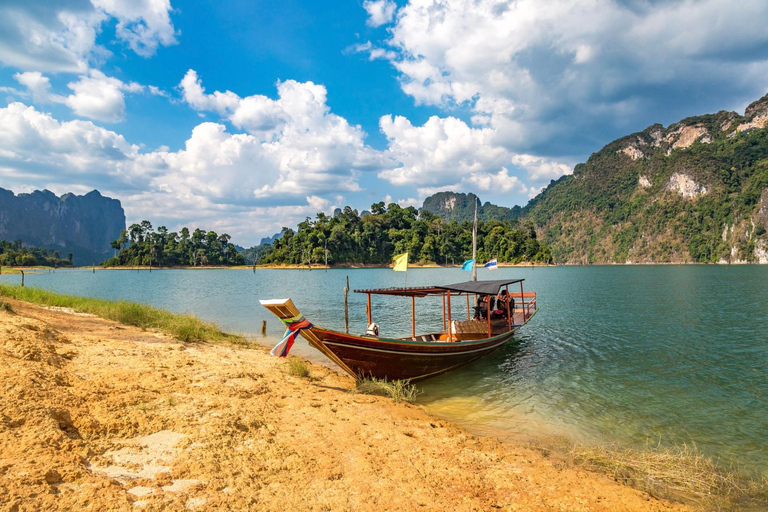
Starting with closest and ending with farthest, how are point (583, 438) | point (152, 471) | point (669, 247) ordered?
point (152, 471) < point (583, 438) < point (669, 247)

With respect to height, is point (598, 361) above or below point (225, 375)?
below

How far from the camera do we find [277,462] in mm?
5613

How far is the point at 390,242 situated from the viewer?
14112 centimetres

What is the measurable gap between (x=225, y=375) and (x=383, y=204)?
156411 millimetres

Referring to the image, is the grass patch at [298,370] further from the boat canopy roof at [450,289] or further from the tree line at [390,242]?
the tree line at [390,242]

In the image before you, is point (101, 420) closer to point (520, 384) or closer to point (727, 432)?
point (520, 384)

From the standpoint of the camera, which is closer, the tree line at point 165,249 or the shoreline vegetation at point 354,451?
the shoreline vegetation at point 354,451

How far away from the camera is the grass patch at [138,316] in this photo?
50.9 ft

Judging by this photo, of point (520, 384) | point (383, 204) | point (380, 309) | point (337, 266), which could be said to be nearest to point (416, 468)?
point (520, 384)

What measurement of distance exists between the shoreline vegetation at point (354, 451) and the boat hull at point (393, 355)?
2.28 ft

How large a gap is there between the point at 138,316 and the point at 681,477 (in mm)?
19614

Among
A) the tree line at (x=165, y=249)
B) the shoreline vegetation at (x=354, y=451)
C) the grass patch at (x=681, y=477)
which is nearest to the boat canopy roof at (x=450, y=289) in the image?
the shoreline vegetation at (x=354, y=451)

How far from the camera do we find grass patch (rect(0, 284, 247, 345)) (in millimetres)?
15508

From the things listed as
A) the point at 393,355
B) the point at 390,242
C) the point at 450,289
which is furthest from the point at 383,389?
the point at 390,242
